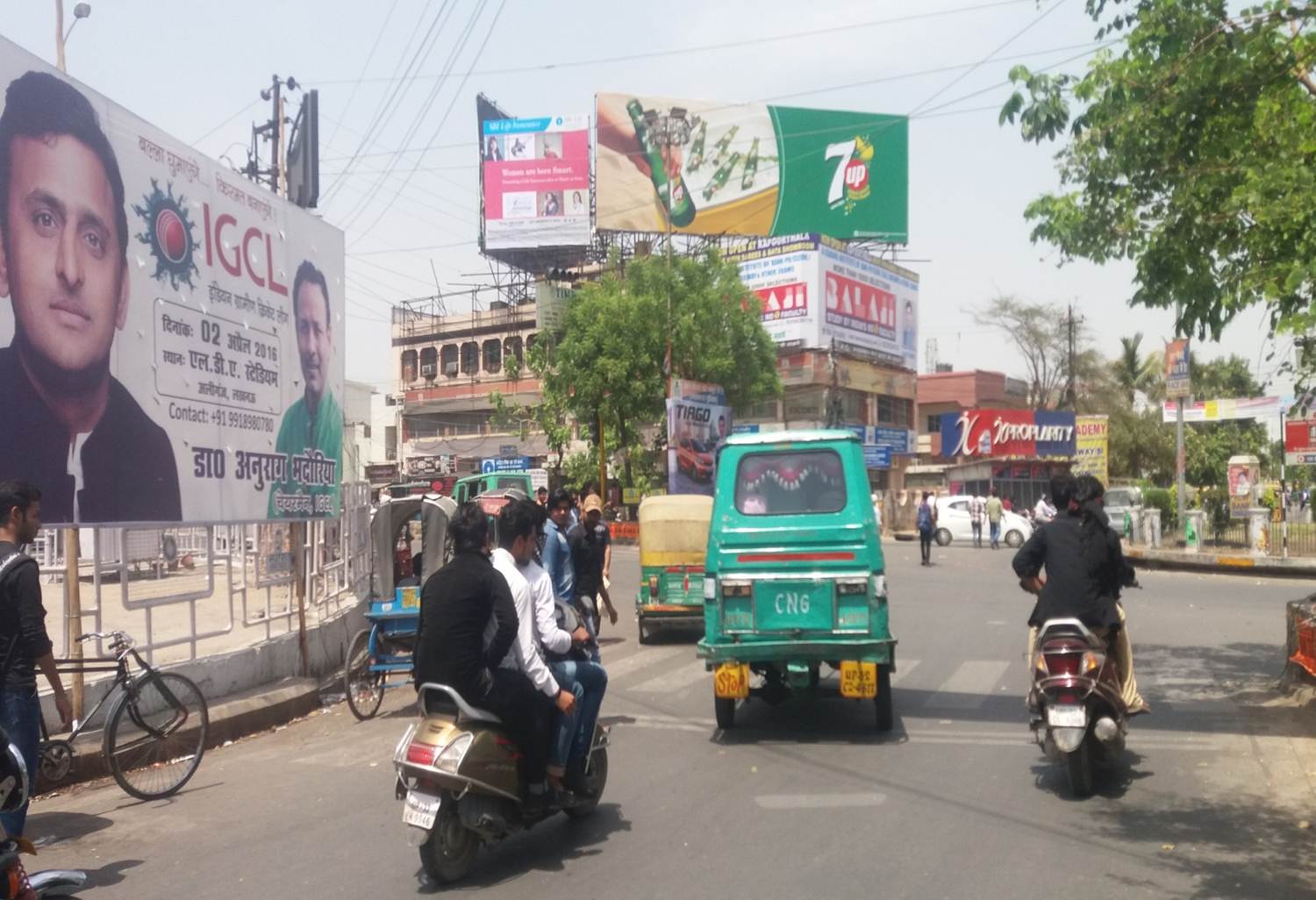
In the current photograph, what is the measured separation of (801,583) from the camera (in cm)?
927

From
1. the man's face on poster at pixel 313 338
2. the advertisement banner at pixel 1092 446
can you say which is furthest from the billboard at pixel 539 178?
the man's face on poster at pixel 313 338

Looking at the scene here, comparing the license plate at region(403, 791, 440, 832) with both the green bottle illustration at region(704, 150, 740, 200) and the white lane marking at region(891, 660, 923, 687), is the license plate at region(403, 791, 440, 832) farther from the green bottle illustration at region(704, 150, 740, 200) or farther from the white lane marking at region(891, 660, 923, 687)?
the green bottle illustration at region(704, 150, 740, 200)

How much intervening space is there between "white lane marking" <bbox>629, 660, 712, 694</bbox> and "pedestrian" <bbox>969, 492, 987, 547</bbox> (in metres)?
26.9

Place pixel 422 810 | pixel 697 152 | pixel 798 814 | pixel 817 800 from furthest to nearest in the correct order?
1. pixel 697 152
2. pixel 817 800
3. pixel 798 814
4. pixel 422 810

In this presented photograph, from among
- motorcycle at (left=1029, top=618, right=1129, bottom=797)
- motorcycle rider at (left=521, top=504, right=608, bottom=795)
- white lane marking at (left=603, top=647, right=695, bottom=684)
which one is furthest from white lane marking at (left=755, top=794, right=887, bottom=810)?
white lane marking at (left=603, top=647, right=695, bottom=684)

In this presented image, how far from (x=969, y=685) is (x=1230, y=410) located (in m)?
32.0

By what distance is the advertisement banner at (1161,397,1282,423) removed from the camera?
3881cm

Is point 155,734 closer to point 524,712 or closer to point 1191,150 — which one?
point 524,712

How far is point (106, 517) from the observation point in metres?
9.16

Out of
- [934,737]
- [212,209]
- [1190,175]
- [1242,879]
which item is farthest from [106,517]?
[1190,175]

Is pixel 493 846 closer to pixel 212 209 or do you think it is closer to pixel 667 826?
pixel 667 826

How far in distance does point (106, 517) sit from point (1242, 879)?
7949mm

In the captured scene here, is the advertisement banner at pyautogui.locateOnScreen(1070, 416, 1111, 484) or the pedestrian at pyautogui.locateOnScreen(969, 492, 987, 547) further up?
the advertisement banner at pyautogui.locateOnScreen(1070, 416, 1111, 484)

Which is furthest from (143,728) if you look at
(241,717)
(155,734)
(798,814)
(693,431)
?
(693,431)
